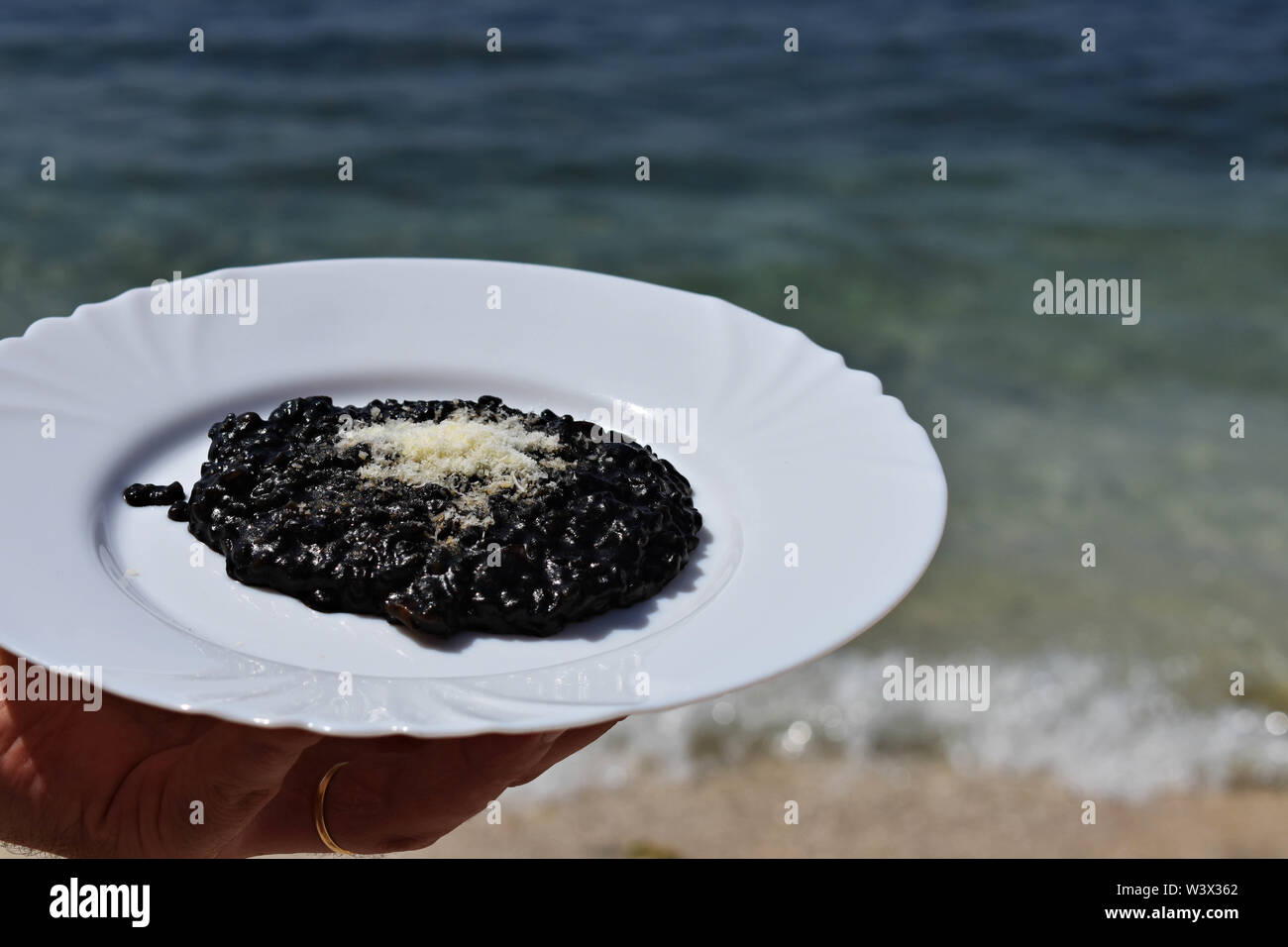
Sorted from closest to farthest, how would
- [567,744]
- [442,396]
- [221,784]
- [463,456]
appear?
[221,784], [463,456], [567,744], [442,396]

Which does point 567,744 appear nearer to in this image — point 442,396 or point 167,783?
point 167,783

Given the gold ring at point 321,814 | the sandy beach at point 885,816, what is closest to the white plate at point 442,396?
the gold ring at point 321,814

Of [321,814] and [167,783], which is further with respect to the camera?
[321,814]

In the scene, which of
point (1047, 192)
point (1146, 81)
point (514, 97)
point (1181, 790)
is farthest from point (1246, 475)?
point (514, 97)

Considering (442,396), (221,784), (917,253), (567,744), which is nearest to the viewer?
(221,784)

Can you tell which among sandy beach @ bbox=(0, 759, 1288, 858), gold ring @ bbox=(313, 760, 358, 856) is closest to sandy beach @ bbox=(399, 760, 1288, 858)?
sandy beach @ bbox=(0, 759, 1288, 858)

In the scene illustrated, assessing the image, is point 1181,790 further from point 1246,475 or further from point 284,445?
point 284,445

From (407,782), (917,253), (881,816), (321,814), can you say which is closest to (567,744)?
(407,782)

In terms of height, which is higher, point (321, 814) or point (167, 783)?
point (167, 783)
